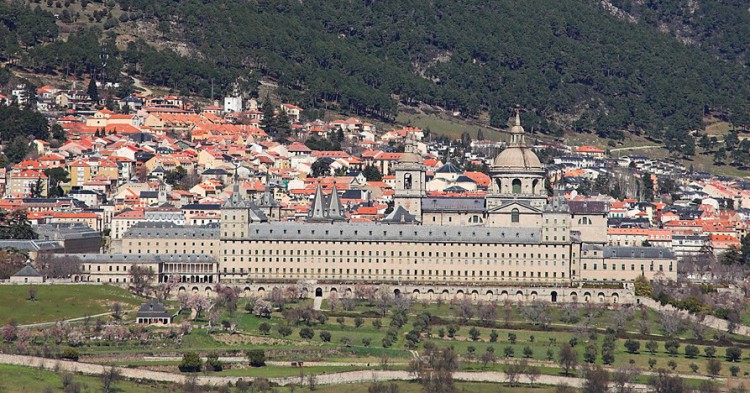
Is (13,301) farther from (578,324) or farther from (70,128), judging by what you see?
(70,128)

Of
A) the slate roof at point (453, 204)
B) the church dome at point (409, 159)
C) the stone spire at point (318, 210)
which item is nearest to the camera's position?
the stone spire at point (318, 210)

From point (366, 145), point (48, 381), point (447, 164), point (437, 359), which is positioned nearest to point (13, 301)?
point (48, 381)

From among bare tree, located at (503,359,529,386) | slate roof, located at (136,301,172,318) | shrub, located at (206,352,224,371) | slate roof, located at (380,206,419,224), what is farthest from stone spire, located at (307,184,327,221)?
bare tree, located at (503,359,529,386)

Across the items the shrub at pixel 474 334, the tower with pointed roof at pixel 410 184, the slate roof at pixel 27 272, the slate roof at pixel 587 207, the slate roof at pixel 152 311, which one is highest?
the tower with pointed roof at pixel 410 184

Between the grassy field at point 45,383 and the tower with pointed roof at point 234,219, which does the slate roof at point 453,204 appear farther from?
the grassy field at point 45,383

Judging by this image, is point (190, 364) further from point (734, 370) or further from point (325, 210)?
point (325, 210)

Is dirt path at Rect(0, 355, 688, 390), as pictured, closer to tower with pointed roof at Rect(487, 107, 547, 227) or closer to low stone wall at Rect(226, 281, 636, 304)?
low stone wall at Rect(226, 281, 636, 304)

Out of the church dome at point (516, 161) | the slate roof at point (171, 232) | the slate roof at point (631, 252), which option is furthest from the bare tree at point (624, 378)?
the church dome at point (516, 161)
